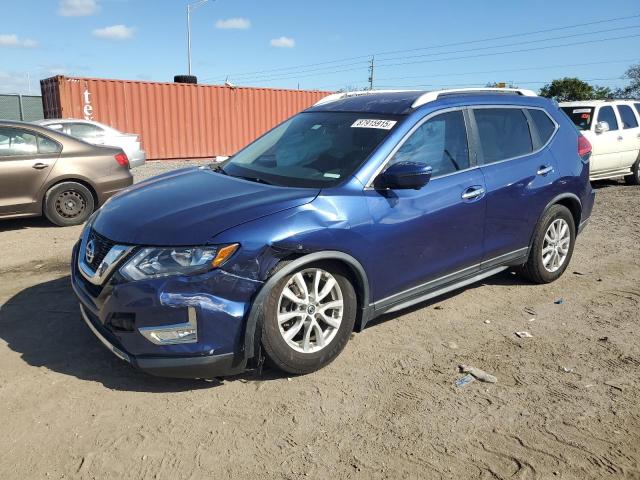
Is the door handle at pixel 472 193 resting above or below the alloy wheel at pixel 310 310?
above

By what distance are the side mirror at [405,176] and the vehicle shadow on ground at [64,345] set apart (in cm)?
142

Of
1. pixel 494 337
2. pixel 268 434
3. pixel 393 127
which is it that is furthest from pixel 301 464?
pixel 393 127

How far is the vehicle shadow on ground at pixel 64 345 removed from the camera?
3391mm

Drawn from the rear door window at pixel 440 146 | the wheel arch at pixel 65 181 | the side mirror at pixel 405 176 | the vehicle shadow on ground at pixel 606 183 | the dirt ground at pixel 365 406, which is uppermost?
the rear door window at pixel 440 146

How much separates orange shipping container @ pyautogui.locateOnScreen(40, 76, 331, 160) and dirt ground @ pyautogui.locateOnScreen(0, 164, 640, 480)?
14096 millimetres

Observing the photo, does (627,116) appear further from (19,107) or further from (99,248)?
(19,107)

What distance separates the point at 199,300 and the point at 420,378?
4.81 ft

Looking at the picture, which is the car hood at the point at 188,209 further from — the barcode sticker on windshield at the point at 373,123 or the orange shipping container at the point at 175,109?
the orange shipping container at the point at 175,109

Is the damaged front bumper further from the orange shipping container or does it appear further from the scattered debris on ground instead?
the orange shipping container

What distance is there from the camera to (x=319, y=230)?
334 cm

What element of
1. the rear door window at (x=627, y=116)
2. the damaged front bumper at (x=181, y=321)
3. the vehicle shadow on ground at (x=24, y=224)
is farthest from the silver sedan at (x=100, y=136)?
the rear door window at (x=627, y=116)

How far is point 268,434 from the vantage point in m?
2.90

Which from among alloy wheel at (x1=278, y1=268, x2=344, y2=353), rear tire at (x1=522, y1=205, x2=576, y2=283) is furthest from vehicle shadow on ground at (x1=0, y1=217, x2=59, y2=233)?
rear tire at (x1=522, y1=205, x2=576, y2=283)

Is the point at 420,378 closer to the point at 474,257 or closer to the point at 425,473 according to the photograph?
the point at 425,473
